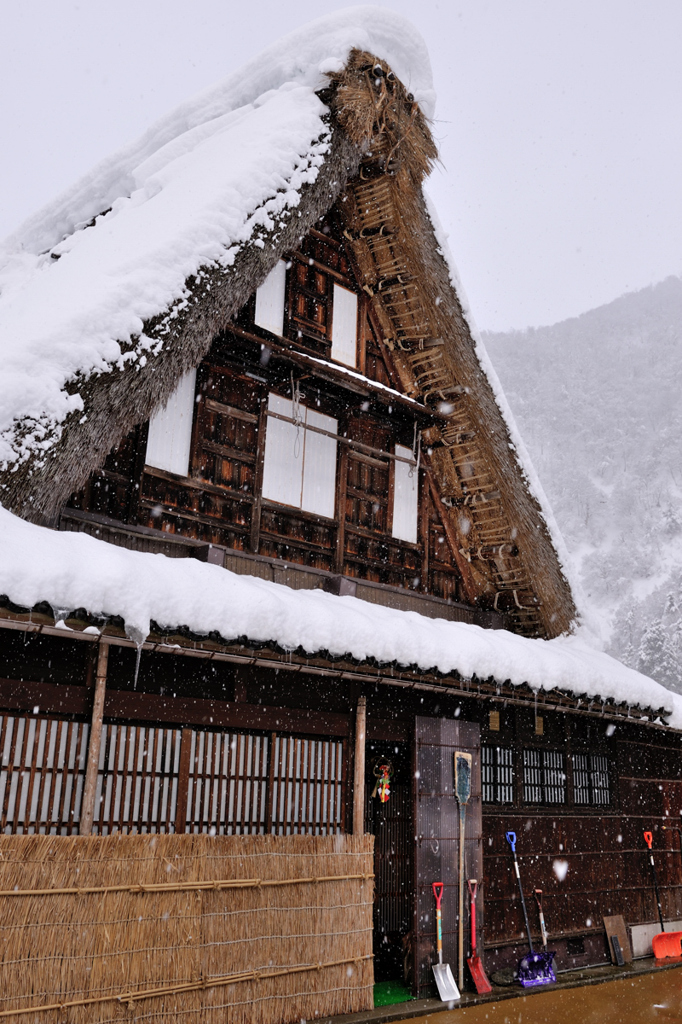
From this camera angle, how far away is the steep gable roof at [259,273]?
522cm

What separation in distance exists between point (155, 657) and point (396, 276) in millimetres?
4650

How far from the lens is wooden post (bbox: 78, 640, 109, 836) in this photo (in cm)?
489

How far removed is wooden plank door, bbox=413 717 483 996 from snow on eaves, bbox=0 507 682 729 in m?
0.85

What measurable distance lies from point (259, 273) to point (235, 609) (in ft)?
9.41

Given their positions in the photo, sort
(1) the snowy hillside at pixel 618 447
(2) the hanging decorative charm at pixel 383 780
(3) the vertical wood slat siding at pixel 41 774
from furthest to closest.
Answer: (1) the snowy hillside at pixel 618 447
(2) the hanging decorative charm at pixel 383 780
(3) the vertical wood slat siding at pixel 41 774

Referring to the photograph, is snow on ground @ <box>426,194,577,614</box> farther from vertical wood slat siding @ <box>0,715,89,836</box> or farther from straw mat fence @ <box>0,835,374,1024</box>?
vertical wood slat siding @ <box>0,715,89,836</box>

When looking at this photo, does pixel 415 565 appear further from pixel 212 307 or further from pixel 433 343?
pixel 212 307

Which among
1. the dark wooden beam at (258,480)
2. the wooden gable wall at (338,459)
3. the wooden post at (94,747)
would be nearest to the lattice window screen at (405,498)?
the wooden gable wall at (338,459)

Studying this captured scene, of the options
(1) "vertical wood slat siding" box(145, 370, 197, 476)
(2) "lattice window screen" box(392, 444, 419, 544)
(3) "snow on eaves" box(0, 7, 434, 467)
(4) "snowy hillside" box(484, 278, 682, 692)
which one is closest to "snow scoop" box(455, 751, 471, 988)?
(2) "lattice window screen" box(392, 444, 419, 544)

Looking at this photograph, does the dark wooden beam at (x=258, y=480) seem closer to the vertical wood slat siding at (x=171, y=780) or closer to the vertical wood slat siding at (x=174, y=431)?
the vertical wood slat siding at (x=174, y=431)

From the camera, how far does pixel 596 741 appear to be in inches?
360

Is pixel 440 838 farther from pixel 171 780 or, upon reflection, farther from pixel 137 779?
pixel 137 779

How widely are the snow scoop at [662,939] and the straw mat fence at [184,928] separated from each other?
4.52 metres

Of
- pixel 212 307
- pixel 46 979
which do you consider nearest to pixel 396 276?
pixel 212 307
